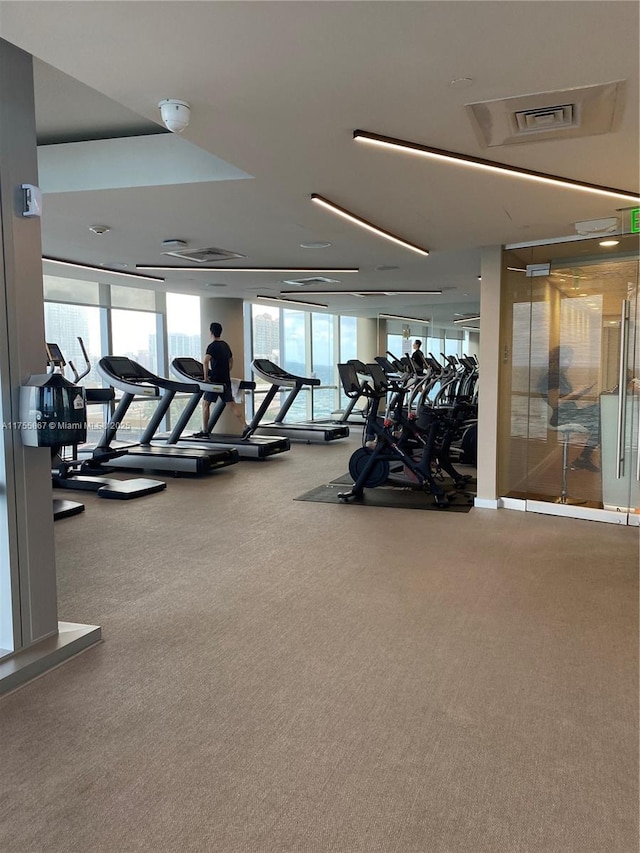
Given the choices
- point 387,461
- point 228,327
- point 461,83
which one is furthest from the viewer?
point 228,327

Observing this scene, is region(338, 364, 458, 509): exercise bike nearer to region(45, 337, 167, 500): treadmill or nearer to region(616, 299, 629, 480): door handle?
region(616, 299, 629, 480): door handle

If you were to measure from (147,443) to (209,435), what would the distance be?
1.62 metres

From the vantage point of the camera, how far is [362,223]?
5301 millimetres

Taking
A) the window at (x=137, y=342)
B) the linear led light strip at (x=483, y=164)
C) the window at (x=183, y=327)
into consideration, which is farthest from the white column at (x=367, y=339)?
the linear led light strip at (x=483, y=164)

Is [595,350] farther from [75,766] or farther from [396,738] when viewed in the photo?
[75,766]

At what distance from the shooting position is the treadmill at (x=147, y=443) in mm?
7027

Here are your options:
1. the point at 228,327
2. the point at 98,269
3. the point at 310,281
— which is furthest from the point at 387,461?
the point at 228,327

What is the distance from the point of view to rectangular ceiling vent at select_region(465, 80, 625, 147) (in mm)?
2740

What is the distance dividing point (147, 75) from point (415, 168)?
5.72ft

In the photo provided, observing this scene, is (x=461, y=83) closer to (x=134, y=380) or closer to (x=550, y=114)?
(x=550, y=114)

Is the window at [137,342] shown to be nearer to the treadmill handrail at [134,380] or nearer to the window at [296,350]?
the treadmill handrail at [134,380]

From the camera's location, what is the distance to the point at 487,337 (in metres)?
6.14

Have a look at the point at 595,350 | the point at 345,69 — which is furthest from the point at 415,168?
the point at 595,350

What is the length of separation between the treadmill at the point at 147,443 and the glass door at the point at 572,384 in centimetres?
355
